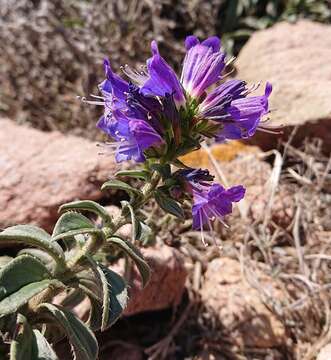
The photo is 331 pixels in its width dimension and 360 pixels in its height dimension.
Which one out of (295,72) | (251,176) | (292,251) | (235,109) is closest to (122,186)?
(235,109)

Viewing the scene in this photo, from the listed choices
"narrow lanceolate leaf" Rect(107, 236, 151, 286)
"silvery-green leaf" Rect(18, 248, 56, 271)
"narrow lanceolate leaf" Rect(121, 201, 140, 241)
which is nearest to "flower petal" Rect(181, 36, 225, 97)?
"narrow lanceolate leaf" Rect(121, 201, 140, 241)

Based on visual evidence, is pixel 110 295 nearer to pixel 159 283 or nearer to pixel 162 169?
pixel 162 169

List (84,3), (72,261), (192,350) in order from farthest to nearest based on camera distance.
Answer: (84,3) → (192,350) → (72,261)

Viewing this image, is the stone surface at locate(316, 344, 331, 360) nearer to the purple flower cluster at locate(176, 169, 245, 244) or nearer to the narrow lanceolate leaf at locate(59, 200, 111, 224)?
the purple flower cluster at locate(176, 169, 245, 244)

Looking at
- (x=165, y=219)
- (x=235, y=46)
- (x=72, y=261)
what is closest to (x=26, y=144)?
(x=165, y=219)

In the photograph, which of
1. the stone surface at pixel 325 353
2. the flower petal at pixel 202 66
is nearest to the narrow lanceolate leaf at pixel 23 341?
the flower petal at pixel 202 66

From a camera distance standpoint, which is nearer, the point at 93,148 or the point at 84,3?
the point at 93,148

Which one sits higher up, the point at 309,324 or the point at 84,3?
the point at 84,3

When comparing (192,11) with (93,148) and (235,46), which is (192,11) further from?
(93,148)
